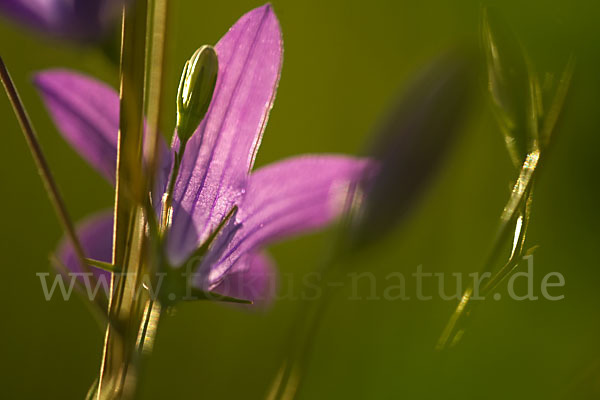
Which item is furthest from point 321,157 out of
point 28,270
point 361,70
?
point 28,270

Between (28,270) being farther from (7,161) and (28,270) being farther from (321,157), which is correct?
(321,157)

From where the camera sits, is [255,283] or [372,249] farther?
[255,283]

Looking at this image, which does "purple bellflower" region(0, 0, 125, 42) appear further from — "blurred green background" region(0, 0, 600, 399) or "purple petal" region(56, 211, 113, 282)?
"purple petal" region(56, 211, 113, 282)

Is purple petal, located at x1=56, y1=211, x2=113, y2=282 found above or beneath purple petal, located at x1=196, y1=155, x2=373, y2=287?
above

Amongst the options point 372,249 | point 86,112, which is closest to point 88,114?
point 86,112

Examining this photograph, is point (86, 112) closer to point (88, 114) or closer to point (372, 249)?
point (88, 114)

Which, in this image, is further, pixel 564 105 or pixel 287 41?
pixel 287 41

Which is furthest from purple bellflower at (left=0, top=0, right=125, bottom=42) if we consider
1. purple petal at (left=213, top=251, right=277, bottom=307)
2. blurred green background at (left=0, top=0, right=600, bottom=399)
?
purple petal at (left=213, top=251, right=277, bottom=307)
